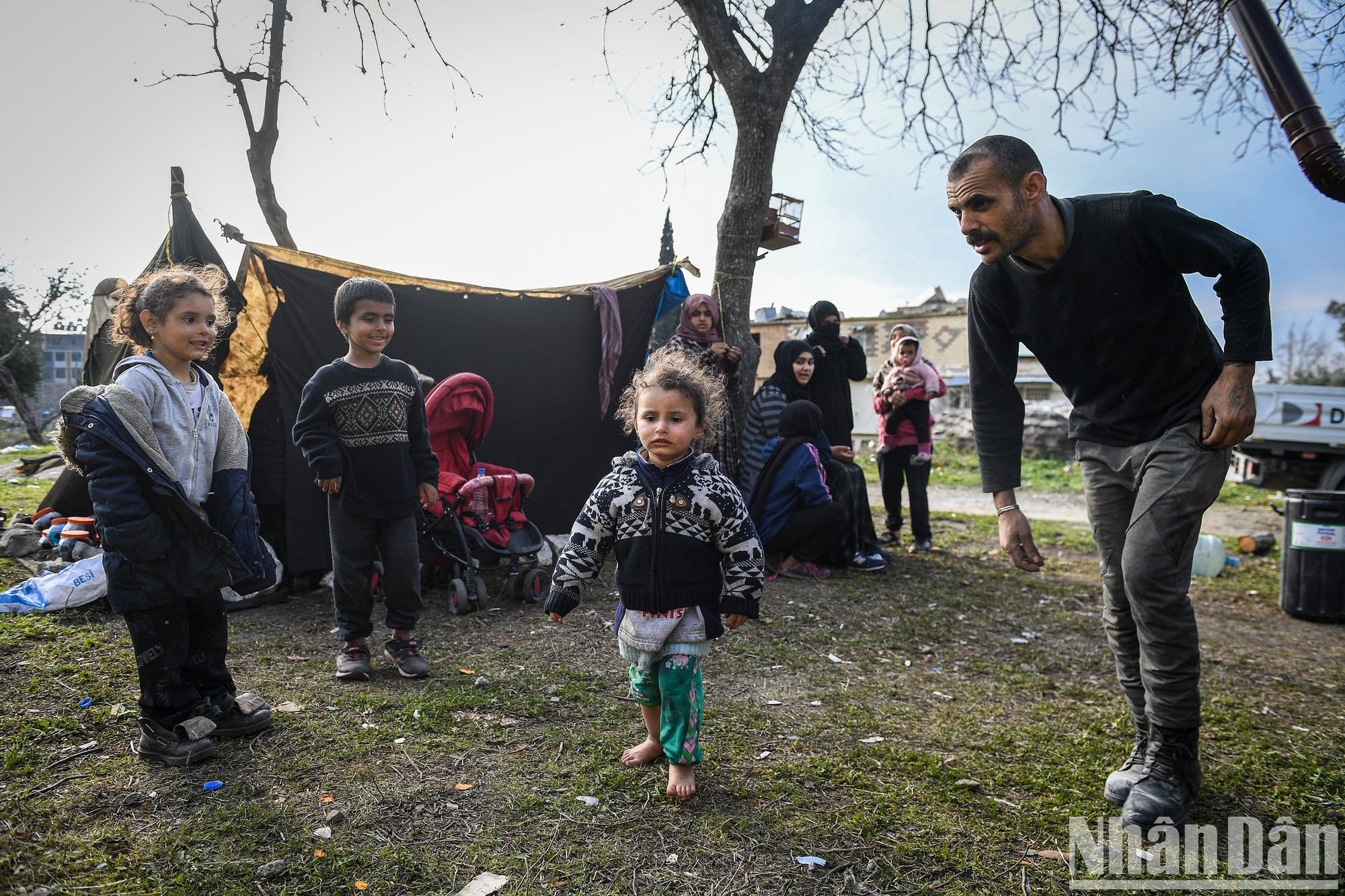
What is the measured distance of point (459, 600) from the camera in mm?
4793

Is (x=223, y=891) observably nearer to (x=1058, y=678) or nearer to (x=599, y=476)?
(x=1058, y=678)

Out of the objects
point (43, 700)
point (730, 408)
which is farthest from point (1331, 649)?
point (43, 700)

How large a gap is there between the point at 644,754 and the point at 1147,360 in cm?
221

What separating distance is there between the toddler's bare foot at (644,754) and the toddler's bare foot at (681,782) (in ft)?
0.65

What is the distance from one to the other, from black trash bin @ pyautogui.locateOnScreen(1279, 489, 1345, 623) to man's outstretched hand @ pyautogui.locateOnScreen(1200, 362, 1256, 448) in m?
4.34

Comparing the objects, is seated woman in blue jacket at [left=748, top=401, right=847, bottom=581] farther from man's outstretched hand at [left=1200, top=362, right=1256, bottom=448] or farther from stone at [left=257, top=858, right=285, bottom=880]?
stone at [left=257, top=858, right=285, bottom=880]

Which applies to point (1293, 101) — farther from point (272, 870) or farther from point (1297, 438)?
point (1297, 438)

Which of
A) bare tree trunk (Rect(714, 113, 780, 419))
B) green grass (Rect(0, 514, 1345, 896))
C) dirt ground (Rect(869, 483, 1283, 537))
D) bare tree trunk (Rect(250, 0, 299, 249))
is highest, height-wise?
bare tree trunk (Rect(250, 0, 299, 249))

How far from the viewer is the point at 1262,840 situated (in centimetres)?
231

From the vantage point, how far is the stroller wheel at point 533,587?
5.14 meters

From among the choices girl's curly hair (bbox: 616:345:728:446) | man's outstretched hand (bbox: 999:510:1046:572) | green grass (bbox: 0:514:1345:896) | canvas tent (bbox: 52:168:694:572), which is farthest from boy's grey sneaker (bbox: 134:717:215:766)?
man's outstretched hand (bbox: 999:510:1046:572)

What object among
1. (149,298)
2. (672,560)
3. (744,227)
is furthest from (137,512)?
(744,227)

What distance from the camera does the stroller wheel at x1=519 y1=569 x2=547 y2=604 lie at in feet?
16.9

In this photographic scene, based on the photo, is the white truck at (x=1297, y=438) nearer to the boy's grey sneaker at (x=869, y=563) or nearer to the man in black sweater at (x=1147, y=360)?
the boy's grey sneaker at (x=869, y=563)
